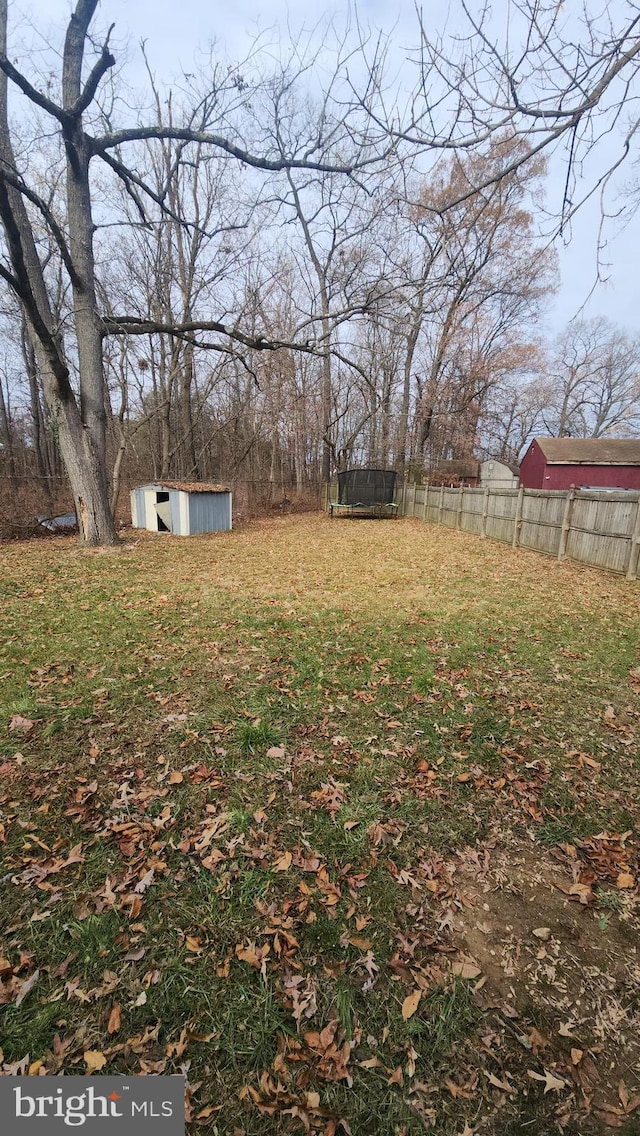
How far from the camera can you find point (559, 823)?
2.52 m

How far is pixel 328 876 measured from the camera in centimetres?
214

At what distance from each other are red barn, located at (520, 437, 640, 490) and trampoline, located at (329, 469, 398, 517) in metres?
A: 7.06

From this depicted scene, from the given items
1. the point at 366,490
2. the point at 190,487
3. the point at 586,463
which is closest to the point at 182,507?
the point at 190,487

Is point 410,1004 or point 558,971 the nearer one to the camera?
point 410,1004

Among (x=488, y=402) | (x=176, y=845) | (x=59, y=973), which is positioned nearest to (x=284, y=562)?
(x=176, y=845)

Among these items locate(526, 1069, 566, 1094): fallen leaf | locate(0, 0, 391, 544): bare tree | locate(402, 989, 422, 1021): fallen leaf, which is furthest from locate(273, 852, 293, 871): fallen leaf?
locate(0, 0, 391, 544): bare tree

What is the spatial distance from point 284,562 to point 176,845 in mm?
7385

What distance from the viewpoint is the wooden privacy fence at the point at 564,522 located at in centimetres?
802

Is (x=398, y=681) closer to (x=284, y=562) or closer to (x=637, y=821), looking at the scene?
(x=637, y=821)

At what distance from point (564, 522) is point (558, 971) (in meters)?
9.47

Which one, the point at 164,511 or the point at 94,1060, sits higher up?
the point at 164,511

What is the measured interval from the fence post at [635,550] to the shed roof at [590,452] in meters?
16.0

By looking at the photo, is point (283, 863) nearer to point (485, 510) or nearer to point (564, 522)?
point (564, 522)

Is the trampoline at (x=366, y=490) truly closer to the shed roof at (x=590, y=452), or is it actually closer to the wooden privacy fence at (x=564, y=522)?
the wooden privacy fence at (x=564, y=522)
